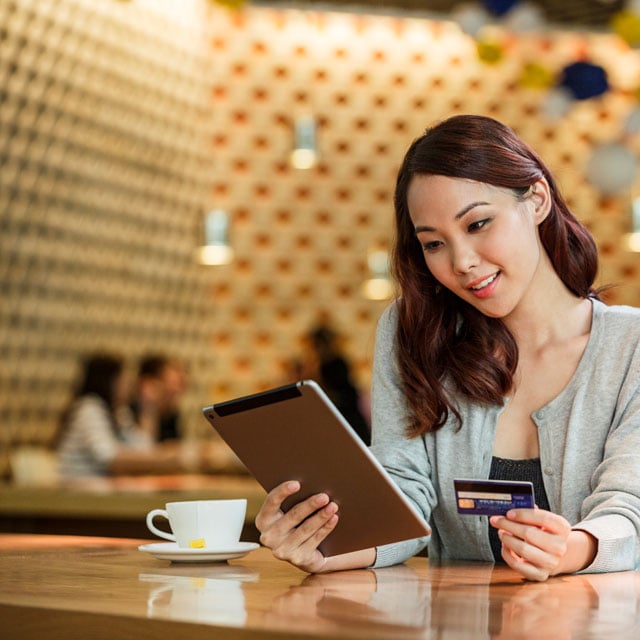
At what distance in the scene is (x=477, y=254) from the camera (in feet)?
6.50

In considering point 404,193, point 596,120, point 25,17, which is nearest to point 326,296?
point 596,120

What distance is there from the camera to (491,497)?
5.22ft

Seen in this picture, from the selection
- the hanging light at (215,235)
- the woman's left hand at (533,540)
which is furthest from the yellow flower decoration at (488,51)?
the woman's left hand at (533,540)

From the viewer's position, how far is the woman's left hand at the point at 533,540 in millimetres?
1596

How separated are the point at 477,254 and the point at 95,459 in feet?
14.7

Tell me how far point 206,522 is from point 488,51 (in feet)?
15.9

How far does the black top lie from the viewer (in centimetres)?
203

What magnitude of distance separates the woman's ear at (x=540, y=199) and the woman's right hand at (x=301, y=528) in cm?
70

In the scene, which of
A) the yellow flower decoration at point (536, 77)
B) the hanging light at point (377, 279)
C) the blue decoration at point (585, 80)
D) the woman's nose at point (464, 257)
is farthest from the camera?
the hanging light at point (377, 279)

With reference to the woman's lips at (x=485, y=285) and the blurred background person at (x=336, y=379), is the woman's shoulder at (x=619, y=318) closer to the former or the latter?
the woman's lips at (x=485, y=285)

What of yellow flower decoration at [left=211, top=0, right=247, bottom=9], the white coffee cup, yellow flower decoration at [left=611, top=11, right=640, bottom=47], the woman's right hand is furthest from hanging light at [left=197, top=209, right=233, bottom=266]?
the woman's right hand

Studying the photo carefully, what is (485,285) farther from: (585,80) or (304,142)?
(304,142)

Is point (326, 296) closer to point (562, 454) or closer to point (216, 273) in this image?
point (216, 273)

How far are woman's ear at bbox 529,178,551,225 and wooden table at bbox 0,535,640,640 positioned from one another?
657 millimetres
